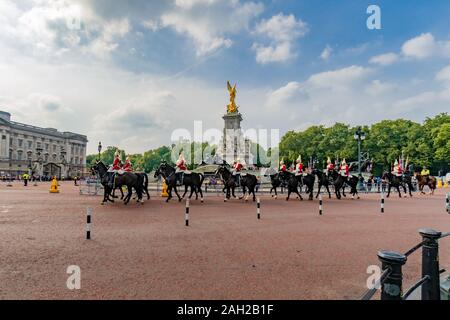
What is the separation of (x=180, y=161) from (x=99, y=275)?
621 inches

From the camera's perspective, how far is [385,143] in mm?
70750

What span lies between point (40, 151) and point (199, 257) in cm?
10764

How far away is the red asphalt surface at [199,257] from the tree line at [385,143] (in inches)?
1871

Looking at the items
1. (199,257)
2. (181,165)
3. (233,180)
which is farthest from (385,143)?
(199,257)

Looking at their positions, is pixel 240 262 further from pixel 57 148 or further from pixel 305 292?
pixel 57 148

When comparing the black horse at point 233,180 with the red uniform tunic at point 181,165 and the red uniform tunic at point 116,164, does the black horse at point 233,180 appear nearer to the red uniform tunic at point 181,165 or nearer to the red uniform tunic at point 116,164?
the red uniform tunic at point 181,165

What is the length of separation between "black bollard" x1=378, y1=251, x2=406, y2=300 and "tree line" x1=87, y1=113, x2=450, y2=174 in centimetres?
5440

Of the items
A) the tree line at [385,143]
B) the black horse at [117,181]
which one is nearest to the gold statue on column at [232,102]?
the tree line at [385,143]

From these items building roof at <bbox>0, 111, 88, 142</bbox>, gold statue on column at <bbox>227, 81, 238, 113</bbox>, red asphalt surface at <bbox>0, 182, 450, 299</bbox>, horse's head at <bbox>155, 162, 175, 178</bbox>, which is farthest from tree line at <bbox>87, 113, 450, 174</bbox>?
building roof at <bbox>0, 111, 88, 142</bbox>

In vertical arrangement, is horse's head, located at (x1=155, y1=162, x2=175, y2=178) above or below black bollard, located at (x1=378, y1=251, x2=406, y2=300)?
above

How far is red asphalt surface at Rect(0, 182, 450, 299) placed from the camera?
4.85 m

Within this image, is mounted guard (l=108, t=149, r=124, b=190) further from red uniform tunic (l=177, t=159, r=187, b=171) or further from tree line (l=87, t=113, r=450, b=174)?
tree line (l=87, t=113, r=450, b=174)

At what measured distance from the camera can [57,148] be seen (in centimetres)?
12019
